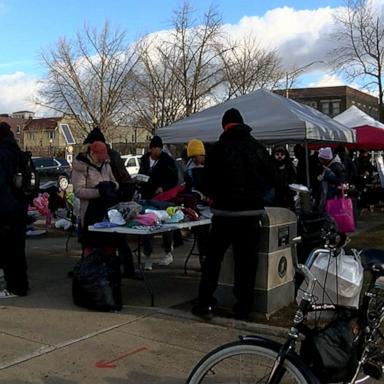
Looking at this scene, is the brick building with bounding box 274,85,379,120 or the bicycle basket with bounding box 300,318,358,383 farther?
the brick building with bounding box 274,85,379,120

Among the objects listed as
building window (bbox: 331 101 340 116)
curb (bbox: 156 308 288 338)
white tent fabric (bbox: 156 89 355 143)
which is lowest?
curb (bbox: 156 308 288 338)

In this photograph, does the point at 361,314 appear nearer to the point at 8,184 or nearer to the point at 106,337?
the point at 106,337

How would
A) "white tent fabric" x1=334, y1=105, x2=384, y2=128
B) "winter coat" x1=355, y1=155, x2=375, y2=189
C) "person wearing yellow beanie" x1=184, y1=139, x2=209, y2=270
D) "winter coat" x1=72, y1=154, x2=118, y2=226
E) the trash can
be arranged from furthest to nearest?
"winter coat" x1=355, y1=155, x2=375, y2=189
"white tent fabric" x1=334, y1=105, x2=384, y2=128
"person wearing yellow beanie" x1=184, y1=139, x2=209, y2=270
"winter coat" x1=72, y1=154, x2=118, y2=226
the trash can

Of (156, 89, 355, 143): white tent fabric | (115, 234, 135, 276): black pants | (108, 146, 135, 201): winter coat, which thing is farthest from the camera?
(156, 89, 355, 143): white tent fabric

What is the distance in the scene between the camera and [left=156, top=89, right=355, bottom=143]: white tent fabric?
940 cm

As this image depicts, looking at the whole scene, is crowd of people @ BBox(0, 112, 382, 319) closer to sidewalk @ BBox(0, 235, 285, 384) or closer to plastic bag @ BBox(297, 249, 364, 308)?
sidewalk @ BBox(0, 235, 285, 384)

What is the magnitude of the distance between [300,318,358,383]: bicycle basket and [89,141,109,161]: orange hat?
13.2ft

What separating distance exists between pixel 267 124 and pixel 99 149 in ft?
12.7

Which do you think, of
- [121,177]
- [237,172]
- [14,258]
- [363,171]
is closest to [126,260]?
[121,177]

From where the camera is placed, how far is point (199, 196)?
7531 mm

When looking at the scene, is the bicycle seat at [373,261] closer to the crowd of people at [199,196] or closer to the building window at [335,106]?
the crowd of people at [199,196]

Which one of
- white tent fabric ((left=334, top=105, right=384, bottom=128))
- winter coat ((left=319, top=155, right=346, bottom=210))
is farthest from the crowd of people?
white tent fabric ((left=334, top=105, right=384, bottom=128))

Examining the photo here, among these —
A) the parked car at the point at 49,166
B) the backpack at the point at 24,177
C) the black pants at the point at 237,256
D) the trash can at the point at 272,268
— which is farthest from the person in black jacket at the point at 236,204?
the parked car at the point at 49,166

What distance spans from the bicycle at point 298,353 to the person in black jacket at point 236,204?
90.2 inches
